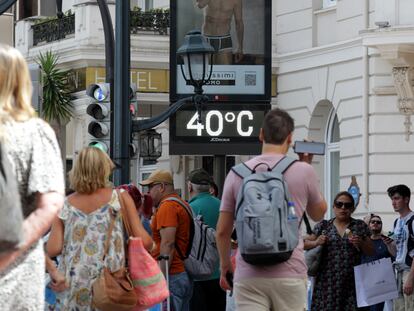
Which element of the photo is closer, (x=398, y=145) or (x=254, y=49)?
(x=254, y=49)

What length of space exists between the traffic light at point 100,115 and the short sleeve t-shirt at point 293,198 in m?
8.75

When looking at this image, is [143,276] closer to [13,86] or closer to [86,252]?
[86,252]

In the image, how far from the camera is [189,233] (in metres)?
14.2

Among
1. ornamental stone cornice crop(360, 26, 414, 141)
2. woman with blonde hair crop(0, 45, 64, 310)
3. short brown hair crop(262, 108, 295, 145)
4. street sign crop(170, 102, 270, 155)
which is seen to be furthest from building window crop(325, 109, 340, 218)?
woman with blonde hair crop(0, 45, 64, 310)

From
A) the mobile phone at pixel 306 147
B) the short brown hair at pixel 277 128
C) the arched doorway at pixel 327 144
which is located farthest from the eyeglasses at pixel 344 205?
the arched doorway at pixel 327 144

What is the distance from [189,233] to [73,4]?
21.0 metres

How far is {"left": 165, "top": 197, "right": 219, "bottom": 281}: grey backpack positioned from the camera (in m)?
14.3

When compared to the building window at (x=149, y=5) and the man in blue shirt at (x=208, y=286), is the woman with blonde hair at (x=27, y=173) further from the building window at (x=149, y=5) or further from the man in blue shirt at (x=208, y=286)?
the building window at (x=149, y=5)

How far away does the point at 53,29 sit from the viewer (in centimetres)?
3500

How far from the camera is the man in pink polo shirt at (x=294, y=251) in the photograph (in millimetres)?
9586

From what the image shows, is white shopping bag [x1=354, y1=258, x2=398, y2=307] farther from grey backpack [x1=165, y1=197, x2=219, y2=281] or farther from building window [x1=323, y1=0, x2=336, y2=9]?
building window [x1=323, y1=0, x2=336, y2=9]

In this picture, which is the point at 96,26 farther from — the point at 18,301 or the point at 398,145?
the point at 18,301

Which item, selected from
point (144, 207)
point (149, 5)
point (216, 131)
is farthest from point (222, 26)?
point (144, 207)

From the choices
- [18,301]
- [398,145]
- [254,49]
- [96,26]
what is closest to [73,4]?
A: [96,26]
